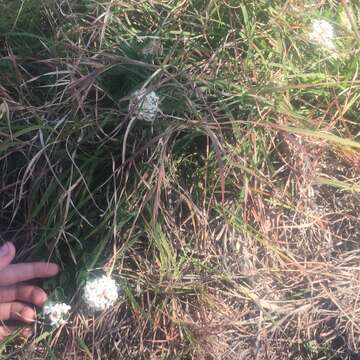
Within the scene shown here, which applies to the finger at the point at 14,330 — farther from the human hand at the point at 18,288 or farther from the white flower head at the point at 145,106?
the white flower head at the point at 145,106

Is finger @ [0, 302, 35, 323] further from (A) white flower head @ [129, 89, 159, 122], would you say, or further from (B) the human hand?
(A) white flower head @ [129, 89, 159, 122]

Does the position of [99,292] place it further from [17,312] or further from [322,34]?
[322,34]

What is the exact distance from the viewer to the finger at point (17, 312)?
4.10ft

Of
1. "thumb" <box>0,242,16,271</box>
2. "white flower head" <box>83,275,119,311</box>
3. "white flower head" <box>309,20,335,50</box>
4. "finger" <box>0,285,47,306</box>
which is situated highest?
"white flower head" <box>309,20,335,50</box>

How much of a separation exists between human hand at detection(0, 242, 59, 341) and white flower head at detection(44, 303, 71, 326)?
3 cm

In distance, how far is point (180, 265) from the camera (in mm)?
1237

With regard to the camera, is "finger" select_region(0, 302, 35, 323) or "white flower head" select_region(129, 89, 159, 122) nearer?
"white flower head" select_region(129, 89, 159, 122)

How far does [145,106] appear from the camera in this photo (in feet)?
3.76

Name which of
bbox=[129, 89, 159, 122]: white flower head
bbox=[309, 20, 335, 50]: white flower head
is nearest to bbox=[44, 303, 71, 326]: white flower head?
bbox=[129, 89, 159, 122]: white flower head

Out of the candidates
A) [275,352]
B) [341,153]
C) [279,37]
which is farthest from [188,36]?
[275,352]

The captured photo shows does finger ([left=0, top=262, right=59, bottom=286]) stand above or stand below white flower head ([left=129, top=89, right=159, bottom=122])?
below

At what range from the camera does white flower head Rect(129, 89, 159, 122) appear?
44.8 inches

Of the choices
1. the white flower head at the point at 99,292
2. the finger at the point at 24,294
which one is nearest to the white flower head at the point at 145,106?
the white flower head at the point at 99,292

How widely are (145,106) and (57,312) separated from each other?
49cm
